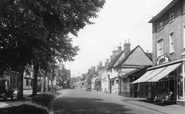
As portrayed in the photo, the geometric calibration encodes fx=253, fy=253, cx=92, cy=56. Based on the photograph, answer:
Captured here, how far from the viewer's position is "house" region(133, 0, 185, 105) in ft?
72.4

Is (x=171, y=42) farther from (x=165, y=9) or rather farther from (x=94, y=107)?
(x=94, y=107)

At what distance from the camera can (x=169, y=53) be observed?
25062 mm

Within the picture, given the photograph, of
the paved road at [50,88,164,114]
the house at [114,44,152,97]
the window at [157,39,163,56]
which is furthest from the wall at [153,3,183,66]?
the house at [114,44,152,97]

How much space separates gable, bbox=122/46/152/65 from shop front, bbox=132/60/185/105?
57.5ft

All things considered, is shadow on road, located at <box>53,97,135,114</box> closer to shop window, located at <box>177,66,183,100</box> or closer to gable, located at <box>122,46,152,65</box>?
shop window, located at <box>177,66,183,100</box>

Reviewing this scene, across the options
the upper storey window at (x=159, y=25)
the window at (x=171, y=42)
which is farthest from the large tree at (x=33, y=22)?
the upper storey window at (x=159, y=25)

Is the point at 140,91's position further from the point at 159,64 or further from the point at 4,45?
the point at 4,45

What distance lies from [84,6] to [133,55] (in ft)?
124

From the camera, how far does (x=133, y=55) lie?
4684cm

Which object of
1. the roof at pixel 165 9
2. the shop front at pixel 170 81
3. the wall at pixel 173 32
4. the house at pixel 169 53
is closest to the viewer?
the shop front at pixel 170 81

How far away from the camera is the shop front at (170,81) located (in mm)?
21462

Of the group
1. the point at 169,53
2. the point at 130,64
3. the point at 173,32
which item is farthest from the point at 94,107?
the point at 130,64

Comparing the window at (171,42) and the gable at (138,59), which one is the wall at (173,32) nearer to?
the window at (171,42)

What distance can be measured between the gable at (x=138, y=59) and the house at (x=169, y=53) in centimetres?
1614
